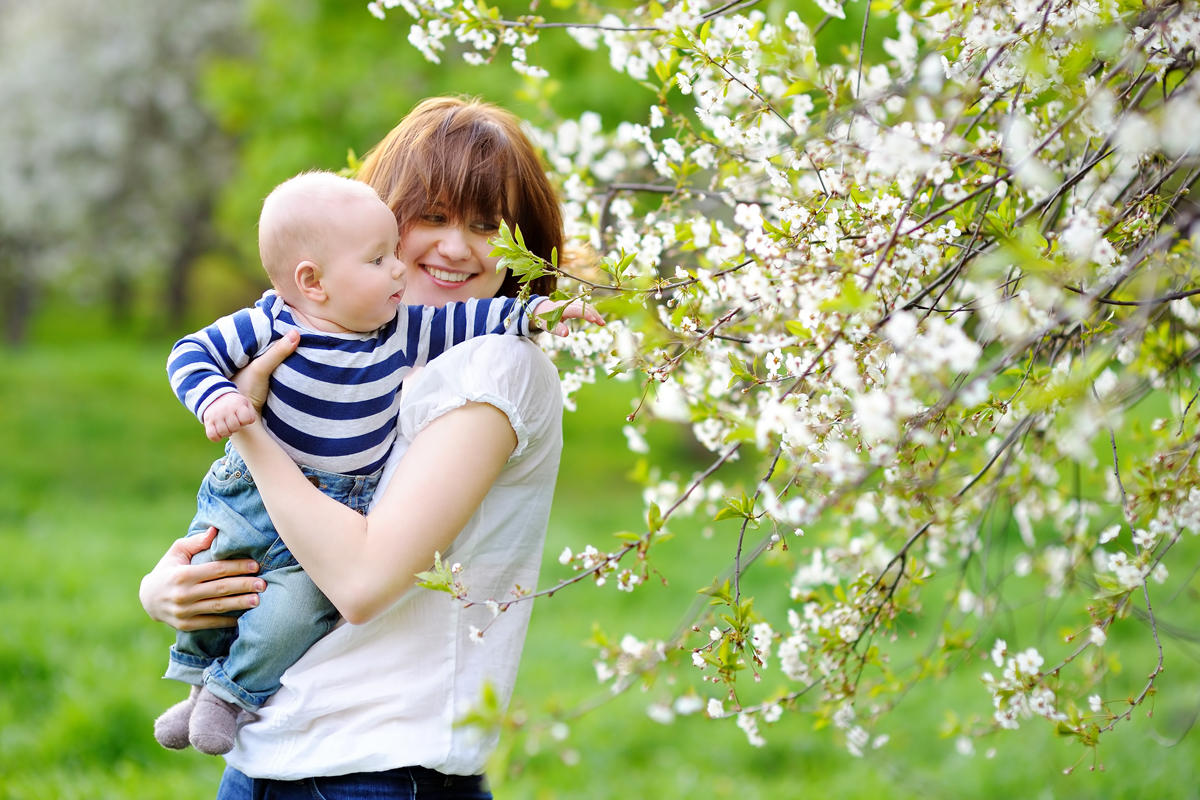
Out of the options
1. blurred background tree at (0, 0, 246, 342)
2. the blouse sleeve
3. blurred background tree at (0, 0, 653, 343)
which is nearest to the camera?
the blouse sleeve

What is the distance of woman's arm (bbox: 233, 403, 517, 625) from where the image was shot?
1.61 metres

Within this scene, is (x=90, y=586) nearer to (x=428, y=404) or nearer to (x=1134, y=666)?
(x=428, y=404)

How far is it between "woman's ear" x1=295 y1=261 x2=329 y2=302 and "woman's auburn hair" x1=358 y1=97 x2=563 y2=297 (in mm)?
215

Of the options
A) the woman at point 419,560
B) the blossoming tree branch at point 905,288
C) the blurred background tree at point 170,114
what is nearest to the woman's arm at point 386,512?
the woman at point 419,560

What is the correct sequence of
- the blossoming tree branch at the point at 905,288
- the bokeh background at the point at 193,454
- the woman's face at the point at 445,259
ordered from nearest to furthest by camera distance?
the blossoming tree branch at the point at 905,288, the woman's face at the point at 445,259, the bokeh background at the point at 193,454

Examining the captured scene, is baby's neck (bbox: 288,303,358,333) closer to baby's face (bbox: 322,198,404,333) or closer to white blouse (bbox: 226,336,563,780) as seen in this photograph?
baby's face (bbox: 322,198,404,333)

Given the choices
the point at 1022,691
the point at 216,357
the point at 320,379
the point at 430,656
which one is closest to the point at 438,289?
the point at 320,379

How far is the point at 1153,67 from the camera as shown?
157 centimetres

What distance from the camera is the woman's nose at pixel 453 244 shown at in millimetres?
1922

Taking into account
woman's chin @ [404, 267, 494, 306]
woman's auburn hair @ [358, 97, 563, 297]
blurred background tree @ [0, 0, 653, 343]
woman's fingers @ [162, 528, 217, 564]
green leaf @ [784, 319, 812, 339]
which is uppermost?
blurred background tree @ [0, 0, 653, 343]

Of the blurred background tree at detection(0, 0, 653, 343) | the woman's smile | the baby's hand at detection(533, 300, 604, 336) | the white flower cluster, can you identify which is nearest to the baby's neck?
the woman's smile

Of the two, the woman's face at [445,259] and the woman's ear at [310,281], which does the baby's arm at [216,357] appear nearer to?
the woman's ear at [310,281]

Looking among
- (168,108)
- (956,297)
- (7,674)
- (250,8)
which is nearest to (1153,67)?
(956,297)

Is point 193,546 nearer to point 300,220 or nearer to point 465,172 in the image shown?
point 300,220
